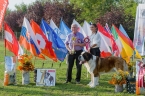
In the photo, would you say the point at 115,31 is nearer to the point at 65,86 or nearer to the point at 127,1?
the point at 65,86

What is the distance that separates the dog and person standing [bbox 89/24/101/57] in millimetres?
Answer: 485

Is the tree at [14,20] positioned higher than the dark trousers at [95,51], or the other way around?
the tree at [14,20]

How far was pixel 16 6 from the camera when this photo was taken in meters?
71.1

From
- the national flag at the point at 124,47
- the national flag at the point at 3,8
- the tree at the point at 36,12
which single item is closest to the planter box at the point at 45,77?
the national flag at the point at 3,8

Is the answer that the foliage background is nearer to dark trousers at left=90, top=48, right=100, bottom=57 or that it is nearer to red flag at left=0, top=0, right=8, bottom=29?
dark trousers at left=90, top=48, right=100, bottom=57

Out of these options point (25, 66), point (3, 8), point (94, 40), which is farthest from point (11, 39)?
point (94, 40)

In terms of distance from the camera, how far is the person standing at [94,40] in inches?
380

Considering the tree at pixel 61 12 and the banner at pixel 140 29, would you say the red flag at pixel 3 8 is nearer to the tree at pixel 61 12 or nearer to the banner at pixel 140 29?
the banner at pixel 140 29

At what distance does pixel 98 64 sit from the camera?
9461 mm

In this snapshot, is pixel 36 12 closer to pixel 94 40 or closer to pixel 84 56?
pixel 94 40

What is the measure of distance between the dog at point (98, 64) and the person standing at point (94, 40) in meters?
0.49

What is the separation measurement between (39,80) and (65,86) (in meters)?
0.80

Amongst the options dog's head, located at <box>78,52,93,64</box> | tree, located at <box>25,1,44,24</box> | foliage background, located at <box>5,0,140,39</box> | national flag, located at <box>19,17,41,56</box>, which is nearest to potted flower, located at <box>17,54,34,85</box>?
dog's head, located at <box>78,52,93,64</box>

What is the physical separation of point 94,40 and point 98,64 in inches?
30.6
